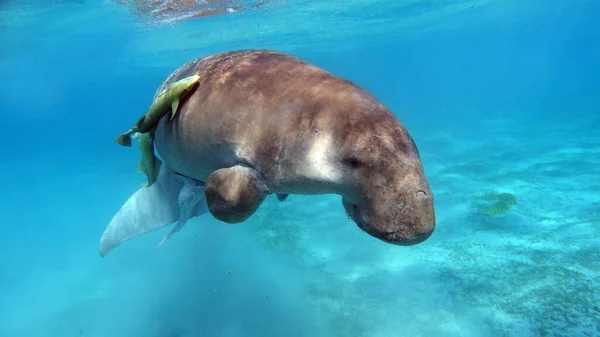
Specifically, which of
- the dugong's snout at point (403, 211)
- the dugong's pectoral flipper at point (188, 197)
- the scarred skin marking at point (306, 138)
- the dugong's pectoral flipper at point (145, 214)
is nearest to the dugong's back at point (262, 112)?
the scarred skin marking at point (306, 138)

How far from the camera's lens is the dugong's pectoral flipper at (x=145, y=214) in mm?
4583

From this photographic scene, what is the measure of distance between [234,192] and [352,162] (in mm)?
754

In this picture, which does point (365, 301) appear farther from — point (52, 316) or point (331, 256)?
point (52, 316)

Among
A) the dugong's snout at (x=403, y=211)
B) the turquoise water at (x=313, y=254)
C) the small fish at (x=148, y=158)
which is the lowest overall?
the turquoise water at (x=313, y=254)

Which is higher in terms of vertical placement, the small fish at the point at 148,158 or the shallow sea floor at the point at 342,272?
the small fish at the point at 148,158

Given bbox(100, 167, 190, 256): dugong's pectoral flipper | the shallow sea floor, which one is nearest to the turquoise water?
the shallow sea floor

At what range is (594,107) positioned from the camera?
30016 mm

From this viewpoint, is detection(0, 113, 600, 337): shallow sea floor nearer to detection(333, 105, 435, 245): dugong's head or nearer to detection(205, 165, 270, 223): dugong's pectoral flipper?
detection(205, 165, 270, 223): dugong's pectoral flipper

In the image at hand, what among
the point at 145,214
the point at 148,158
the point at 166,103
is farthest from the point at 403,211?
the point at 145,214

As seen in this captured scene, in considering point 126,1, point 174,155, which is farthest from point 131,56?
point 174,155

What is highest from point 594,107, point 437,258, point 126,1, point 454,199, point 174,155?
point 174,155

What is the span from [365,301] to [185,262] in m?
5.59

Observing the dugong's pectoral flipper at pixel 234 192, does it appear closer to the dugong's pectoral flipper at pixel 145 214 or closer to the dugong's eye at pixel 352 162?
the dugong's eye at pixel 352 162

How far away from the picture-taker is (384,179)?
193cm
